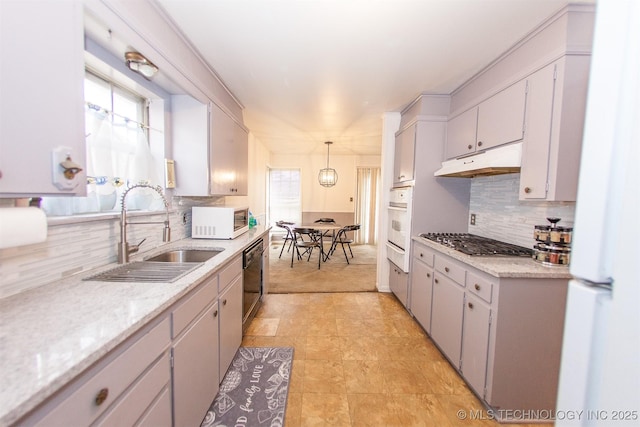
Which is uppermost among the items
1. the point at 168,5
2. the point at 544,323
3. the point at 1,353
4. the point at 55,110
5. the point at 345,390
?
the point at 168,5

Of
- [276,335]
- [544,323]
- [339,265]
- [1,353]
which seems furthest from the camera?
[339,265]

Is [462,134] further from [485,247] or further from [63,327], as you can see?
[63,327]

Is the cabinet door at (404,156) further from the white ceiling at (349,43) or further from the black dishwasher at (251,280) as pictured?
the black dishwasher at (251,280)

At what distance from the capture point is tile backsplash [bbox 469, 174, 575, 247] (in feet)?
5.88

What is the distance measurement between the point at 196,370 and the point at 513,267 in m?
1.91

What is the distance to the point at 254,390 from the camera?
1678 mm

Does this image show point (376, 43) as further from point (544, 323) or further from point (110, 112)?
point (544, 323)

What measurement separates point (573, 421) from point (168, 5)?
2.39 metres

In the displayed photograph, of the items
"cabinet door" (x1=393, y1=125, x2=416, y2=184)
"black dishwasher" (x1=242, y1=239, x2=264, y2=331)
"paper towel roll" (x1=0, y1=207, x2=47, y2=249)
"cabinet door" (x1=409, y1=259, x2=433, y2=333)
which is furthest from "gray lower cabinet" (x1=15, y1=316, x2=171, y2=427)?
"cabinet door" (x1=393, y1=125, x2=416, y2=184)

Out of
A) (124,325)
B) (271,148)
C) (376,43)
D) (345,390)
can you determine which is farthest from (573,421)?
(271,148)

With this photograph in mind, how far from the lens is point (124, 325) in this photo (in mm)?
783

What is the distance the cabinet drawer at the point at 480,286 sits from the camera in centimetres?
152

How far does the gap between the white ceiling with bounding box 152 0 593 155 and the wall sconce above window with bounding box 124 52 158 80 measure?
1.20ft

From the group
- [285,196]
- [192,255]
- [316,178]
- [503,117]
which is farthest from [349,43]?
[285,196]
